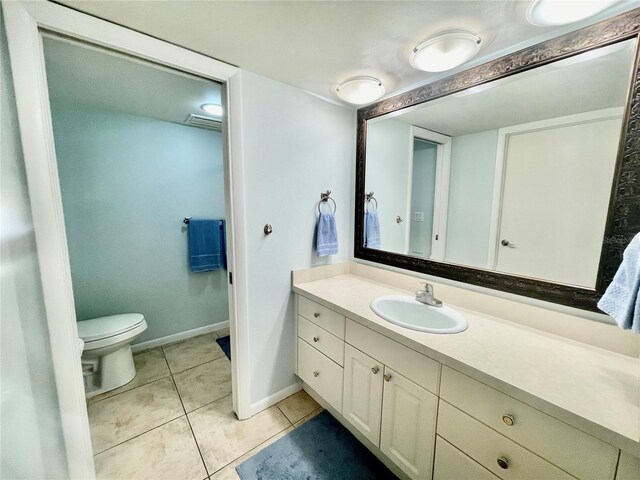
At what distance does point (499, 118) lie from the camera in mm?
1227

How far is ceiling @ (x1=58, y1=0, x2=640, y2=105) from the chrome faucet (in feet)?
3.94

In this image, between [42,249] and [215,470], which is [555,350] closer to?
[215,470]

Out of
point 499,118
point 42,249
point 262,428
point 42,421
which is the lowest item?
point 262,428

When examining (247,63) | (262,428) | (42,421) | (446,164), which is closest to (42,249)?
(42,421)

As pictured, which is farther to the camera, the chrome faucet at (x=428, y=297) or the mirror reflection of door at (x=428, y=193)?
the mirror reflection of door at (x=428, y=193)

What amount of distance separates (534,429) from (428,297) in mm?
686

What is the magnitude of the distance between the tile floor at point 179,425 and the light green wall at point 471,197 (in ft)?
4.63

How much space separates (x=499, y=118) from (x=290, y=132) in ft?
3.73

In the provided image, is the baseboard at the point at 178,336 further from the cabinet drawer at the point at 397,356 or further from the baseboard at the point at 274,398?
the cabinet drawer at the point at 397,356

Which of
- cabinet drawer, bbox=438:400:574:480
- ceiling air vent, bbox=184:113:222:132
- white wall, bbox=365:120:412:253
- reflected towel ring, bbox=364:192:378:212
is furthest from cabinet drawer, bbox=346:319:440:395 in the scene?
ceiling air vent, bbox=184:113:222:132

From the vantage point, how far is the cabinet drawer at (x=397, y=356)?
3.30 feet

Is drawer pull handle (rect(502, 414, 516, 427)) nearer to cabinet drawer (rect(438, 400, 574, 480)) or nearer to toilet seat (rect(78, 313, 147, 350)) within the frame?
cabinet drawer (rect(438, 400, 574, 480))

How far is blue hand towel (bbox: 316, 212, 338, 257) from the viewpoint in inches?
68.8

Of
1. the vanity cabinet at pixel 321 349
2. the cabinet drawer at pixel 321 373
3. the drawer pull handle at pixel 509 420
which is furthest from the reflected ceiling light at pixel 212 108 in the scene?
the drawer pull handle at pixel 509 420
